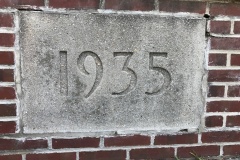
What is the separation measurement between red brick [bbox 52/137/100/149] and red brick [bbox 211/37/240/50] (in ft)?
2.41

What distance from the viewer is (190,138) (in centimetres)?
179

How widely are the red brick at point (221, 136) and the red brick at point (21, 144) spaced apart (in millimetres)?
810

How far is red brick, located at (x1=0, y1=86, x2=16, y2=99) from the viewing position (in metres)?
1.58

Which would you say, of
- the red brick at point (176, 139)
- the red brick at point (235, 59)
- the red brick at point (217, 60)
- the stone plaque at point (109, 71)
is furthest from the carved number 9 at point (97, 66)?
the red brick at point (235, 59)

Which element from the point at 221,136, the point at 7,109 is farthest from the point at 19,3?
the point at 221,136

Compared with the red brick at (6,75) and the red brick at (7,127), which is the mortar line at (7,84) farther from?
the red brick at (7,127)

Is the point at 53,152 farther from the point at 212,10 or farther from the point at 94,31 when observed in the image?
the point at 212,10

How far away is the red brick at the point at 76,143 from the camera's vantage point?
5.53ft

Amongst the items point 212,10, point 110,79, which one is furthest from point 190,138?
point 212,10

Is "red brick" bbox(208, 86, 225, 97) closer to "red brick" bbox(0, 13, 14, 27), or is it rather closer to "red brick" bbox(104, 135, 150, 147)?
"red brick" bbox(104, 135, 150, 147)

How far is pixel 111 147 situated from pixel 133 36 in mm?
556

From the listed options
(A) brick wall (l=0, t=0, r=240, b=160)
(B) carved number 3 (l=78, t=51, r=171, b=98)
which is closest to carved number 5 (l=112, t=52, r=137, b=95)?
(B) carved number 3 (l=78, t=51, r=171, b=98)

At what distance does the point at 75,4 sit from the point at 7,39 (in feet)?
1.11

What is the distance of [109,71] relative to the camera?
164 cm
